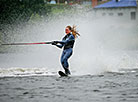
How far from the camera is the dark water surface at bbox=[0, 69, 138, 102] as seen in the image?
9922 millimetres

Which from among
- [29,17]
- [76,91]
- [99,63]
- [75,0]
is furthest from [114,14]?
[76,91]

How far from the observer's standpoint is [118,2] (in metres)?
92.8

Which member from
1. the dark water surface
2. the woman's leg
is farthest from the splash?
the dark water surface

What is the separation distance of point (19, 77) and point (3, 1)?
39.0m

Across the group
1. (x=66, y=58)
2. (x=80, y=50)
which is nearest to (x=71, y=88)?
(x=66, y=58)

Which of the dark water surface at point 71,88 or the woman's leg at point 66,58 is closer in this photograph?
the dark water surface at point 71,88

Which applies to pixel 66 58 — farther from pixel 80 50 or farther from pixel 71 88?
pixel 80 50

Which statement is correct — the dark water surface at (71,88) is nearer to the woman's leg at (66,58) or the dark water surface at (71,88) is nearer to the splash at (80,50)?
the woman's leg at (66,58)

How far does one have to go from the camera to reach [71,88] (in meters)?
11.5

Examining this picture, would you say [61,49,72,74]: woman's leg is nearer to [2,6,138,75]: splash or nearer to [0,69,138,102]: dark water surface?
[0,69,138,102]: dark water surface

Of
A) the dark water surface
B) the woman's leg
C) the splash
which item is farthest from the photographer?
the splash

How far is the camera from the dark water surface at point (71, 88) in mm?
9922

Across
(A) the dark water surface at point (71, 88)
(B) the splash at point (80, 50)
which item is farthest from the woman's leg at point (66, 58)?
(B) the splash at point (80, 50)

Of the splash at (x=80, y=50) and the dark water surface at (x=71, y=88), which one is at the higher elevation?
the dark water surface at (x=71, y=88)
